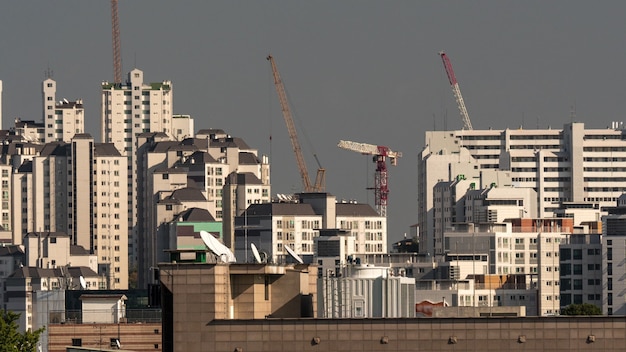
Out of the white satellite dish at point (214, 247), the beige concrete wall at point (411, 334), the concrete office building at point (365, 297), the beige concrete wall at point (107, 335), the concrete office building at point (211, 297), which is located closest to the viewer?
the beige concrete wall at point (411, 334)

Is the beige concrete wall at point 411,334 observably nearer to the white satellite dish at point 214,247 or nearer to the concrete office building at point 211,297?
the concrete office building at point 211,297

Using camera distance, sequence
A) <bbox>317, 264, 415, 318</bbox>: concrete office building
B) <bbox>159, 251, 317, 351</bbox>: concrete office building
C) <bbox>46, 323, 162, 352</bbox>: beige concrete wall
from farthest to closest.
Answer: <bbox>46, 323, 162, 352</bbox>: beige concrete wall → <bbox>317, 264, 415, 318</bbox>: concrete office building → <bbox>159, 251, 317, 351</bbox>: concrete office building

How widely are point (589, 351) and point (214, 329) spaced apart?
12.2 m

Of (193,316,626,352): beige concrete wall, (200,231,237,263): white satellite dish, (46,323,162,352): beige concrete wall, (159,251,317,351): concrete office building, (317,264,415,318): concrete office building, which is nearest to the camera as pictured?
(193,316,626,352): beige concrete wall

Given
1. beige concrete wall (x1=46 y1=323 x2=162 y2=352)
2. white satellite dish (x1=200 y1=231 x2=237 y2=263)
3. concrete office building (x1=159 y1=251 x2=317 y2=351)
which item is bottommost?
beige concrete wall (x1=46 y1=323 x2=162 y2=352)

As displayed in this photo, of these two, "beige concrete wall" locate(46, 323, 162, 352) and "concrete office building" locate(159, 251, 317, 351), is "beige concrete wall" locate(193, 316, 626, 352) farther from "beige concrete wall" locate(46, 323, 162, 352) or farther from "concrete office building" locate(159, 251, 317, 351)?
"beige concrete wall" locate(46, 323, 162, 352)

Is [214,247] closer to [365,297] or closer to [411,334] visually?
[411,334]

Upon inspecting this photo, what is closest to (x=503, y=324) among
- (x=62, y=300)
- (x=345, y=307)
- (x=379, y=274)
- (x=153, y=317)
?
(x=345, y=307)

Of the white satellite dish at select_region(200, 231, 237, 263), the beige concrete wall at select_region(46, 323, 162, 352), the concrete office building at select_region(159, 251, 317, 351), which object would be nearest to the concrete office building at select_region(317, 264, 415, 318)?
the beige concrete wall at select_region(46, 323, 162, 352)

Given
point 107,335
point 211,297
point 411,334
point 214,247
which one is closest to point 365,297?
point 107,335

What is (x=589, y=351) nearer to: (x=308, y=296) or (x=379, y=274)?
(x=308, y=296)

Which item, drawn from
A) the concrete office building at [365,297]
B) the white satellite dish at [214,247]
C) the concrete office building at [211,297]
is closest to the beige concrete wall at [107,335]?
the concrete office building at [365,297]

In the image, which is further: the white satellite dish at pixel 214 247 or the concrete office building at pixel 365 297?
the concrete office building at pixel 365 297

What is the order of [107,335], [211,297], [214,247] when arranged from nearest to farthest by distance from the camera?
[211,297] < [214,247] < [107,335]
